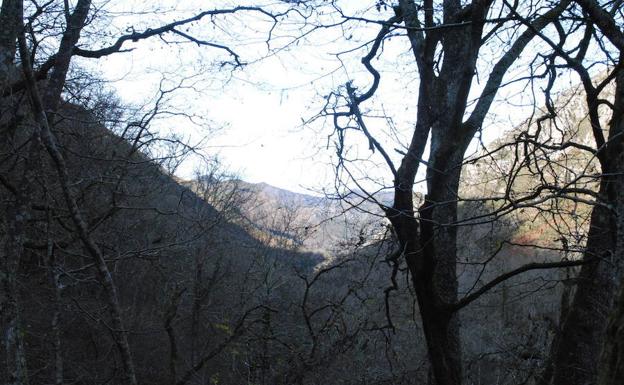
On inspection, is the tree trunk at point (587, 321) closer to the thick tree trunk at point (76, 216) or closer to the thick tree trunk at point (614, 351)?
the thick tree trunk at point (614, 351)

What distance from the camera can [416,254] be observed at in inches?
174

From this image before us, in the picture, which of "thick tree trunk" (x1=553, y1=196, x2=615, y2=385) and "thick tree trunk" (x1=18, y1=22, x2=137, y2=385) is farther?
"thick tree trunk" (x1=553, y1=196, x2=615, y2=385)

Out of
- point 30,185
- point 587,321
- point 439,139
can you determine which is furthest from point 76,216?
point 587,321

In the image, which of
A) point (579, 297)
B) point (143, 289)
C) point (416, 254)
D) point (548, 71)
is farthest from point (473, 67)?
point (143, 289)

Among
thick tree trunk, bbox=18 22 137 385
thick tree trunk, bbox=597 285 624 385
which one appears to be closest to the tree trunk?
thick tree trunk, bbox=597 285 624 385

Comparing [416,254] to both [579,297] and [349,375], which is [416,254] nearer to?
[579,297]

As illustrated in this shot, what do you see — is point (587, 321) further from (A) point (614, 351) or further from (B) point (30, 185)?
(B) point (30, 185)

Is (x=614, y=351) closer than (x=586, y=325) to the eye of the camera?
Yes

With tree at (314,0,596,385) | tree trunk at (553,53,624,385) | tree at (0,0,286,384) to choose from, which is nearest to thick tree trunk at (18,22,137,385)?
tree at (0,0,286,384)

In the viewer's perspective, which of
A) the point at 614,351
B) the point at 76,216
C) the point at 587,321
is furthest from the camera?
the point at 587,321

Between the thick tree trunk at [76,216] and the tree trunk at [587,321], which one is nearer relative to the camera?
the thick tree trunk at [76,216]

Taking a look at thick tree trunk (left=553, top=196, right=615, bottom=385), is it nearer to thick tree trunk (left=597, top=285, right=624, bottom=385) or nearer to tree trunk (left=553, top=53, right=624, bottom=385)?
tree trunk (left=553, top=53, right=624, bottom=385)

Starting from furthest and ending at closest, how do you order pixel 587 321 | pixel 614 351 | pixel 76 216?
pixel 587 321, pixel 76 216, pixel 614 351

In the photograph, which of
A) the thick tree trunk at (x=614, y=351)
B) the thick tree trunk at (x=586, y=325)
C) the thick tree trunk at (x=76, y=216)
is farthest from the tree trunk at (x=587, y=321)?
the thick tree trunk at (x=76, y=216)
